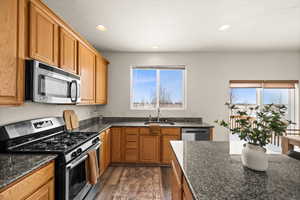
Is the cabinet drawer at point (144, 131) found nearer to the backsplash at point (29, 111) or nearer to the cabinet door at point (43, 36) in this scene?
the backsplash at point (29, 111)

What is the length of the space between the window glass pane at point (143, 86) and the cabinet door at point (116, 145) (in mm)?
957

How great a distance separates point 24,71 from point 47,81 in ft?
0.82

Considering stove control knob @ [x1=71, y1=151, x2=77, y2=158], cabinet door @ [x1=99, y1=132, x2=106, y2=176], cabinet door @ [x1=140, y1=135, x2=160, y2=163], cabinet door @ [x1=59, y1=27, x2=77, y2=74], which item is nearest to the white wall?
cabinet door @ [x1=140, y1=135, x2=160, y2=163]

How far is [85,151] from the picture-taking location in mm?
1918

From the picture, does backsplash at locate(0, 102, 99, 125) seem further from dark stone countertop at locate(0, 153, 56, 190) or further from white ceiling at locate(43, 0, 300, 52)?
white ceiling at locate(43, 0, 300, 52)

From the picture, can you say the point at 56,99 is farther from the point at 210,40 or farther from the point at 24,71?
the point at 210,40

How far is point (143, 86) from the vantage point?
4.13m

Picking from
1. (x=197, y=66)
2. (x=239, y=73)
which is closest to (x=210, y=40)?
(x=197, y=66)

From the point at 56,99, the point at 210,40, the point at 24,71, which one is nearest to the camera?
the point at 24,71

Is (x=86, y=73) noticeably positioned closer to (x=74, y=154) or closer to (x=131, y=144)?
(x=74, y=154)

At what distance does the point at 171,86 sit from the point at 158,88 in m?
0.33

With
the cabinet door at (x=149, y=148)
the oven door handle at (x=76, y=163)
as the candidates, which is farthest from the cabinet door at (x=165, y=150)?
the oven door handle at (x=76, y=163)

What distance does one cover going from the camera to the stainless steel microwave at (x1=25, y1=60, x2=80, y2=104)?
144 cm

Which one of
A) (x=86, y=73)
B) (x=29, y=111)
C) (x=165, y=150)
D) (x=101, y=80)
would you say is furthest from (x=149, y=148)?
(x=29, y=111)
